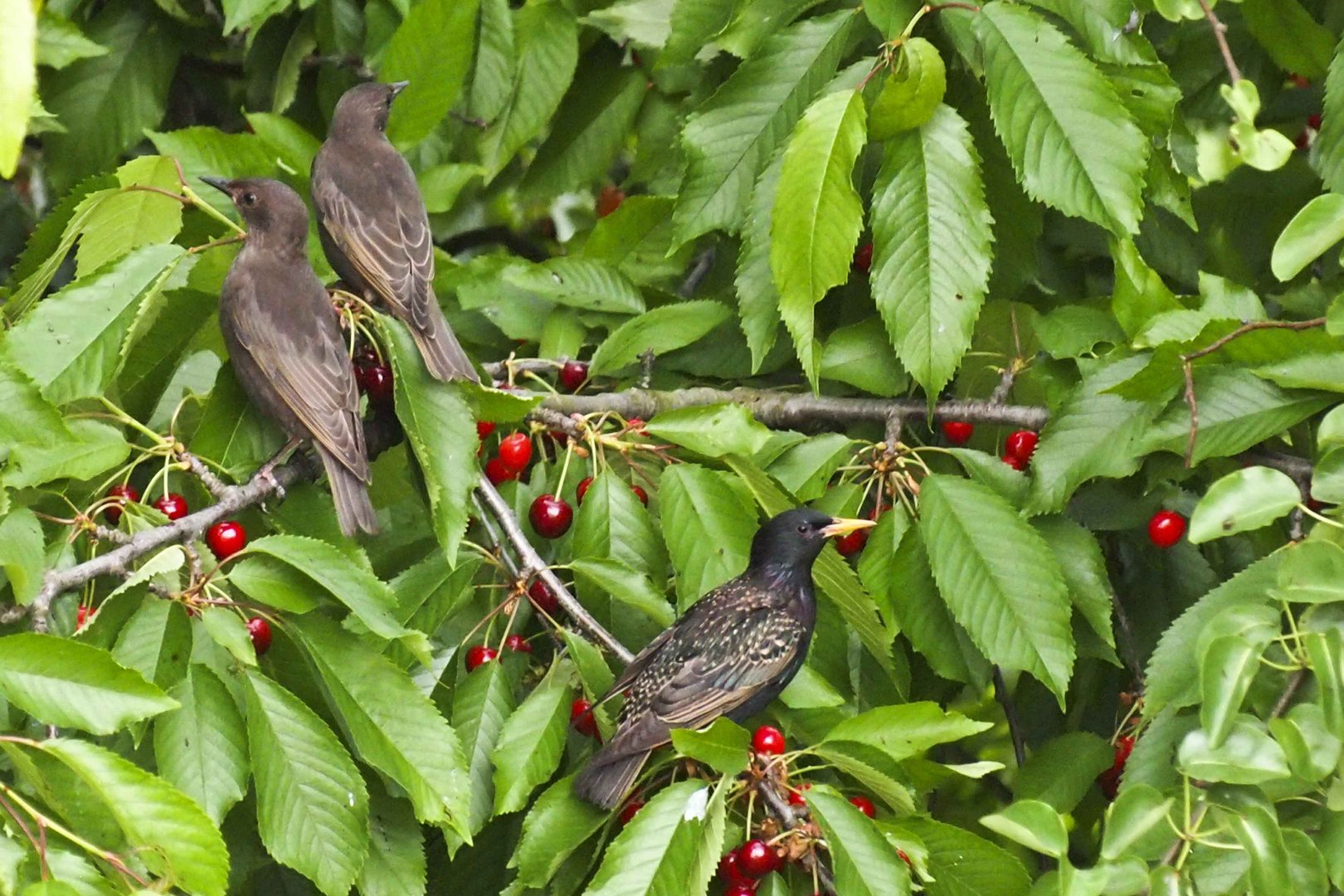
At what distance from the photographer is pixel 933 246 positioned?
11.6 feet

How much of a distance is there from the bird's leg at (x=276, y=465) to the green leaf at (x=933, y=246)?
54.9 inches

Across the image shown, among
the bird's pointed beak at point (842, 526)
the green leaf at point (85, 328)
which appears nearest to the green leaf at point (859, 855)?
the bird's pointed beak at point (842, 526)

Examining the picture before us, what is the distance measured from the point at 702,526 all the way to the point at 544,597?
0.41 meters

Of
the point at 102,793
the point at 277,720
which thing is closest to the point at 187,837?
the point at 102,793

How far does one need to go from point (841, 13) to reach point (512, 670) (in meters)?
1.71

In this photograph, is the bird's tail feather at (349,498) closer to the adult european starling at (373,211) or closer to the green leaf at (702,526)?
the adult european starling at (373,211)

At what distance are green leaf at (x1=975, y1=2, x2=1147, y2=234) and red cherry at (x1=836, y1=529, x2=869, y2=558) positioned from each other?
1.00 m

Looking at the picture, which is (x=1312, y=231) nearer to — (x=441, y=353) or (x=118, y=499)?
(x=441, y=353)

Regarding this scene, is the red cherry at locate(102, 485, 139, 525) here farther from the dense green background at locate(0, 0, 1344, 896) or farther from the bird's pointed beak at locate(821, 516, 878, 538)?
the bird's pointed beak at locate(821, 516, 878, 538)

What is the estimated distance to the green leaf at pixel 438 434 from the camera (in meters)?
3.22

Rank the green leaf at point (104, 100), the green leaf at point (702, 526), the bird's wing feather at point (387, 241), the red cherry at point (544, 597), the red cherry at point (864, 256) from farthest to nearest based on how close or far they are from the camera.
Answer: the green leaf at point (104, 100) → the bird's wing feather at point (387, 241) → the red cherry at point (864, 256) → the red cherry at point (544, 597) → the green leaf at point (702, 526)

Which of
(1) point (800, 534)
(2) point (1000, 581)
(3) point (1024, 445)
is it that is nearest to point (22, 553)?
(1) point (800, 534)

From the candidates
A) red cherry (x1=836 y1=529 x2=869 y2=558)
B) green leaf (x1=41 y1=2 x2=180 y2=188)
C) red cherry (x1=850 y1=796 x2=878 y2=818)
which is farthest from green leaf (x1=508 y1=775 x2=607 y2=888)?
green leaf (x1=41 y1=2 x2=180 y2=188)

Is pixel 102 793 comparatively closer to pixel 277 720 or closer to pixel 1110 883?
pixel 277 720
